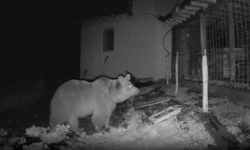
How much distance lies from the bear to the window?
8239 millimetres

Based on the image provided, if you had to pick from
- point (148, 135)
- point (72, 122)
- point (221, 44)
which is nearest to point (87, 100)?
point (72, 122)

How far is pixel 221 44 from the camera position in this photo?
7.14 metres

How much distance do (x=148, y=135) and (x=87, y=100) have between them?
1842 millimetres

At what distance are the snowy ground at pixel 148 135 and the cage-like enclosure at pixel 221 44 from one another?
5.37 ft

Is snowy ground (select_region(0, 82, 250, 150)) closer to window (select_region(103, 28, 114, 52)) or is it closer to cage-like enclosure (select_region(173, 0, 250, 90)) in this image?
cage-like enclosure (select_region(173, 0, 250, 90))

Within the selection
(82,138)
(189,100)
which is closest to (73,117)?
(82,138)

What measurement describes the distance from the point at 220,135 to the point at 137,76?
7899 mm

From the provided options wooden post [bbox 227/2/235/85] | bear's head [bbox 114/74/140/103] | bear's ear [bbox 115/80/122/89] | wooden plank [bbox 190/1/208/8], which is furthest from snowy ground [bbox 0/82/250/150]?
wooden plank [bbox 190/1/208/8]

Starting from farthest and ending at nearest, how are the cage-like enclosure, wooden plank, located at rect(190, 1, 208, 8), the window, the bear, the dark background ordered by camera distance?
the window, the dark background, wooden plank, located at rect(190, 1, 208, 8), the cage-like enclosure, the bear

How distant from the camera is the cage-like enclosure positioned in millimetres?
5695

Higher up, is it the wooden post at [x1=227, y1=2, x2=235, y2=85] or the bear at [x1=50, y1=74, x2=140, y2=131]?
the wooden post at [x1=227, y1=2, x2=235, y2=85]

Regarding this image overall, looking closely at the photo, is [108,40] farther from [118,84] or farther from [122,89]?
[122,89]

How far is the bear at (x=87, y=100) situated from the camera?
4477 mm

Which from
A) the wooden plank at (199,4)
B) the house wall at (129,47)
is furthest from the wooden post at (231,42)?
the house wall at (129,47)
